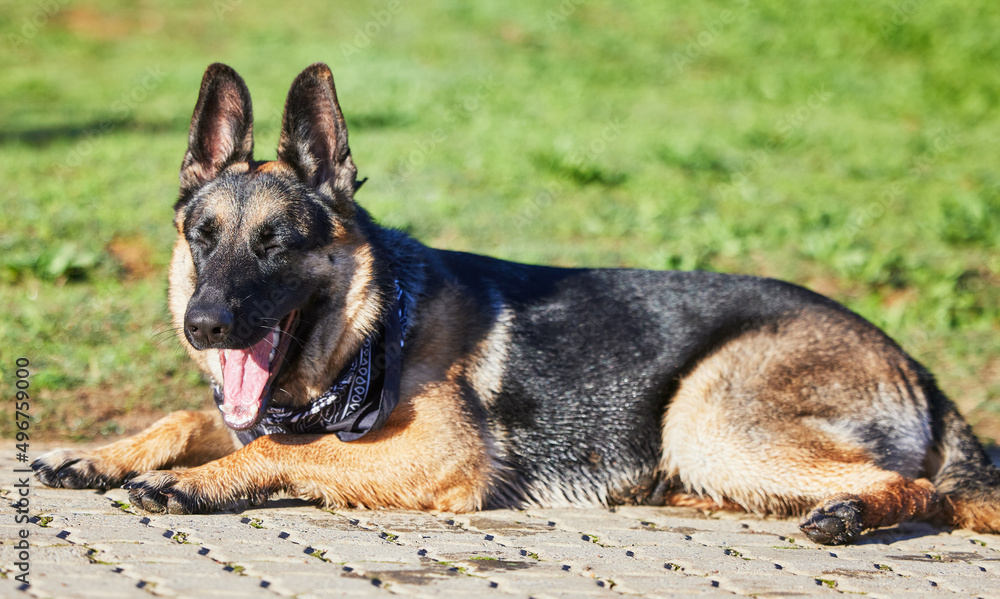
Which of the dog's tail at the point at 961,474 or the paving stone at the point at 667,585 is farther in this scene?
the dog's tail at the point at 961,474

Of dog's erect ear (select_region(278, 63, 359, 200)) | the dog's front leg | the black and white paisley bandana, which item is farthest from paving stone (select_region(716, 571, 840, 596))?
dog's erect ear (select_region(278, 63, 359, 200))

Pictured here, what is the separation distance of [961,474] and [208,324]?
365 centimetres

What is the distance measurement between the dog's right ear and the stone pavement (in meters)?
1.54

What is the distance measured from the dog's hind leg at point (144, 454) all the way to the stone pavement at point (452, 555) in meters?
0.11

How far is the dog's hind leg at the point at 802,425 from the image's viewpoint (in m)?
4.30

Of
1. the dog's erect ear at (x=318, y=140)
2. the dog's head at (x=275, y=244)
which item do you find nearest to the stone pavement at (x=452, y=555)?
the dog's head at (x=275, y=244)

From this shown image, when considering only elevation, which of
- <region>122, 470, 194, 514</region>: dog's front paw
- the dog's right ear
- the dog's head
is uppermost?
the dog's right ear

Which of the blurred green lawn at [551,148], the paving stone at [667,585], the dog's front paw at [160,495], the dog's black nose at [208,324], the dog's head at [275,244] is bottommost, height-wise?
the paving stone at [667,585]

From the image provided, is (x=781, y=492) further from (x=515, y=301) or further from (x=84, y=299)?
(x=84, y=299)

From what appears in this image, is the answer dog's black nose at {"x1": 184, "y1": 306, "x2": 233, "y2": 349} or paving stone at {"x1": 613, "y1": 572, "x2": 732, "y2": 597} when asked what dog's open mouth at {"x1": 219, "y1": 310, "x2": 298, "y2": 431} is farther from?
paving stone at {"x1": 613, "y1": 572, "x2": 732, "y2": 597}

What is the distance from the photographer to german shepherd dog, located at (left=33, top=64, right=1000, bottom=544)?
399cm

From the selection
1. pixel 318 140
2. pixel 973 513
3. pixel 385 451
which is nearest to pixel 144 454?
pixel 385 451

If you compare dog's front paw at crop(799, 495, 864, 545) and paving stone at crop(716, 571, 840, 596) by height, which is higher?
dog's front paw at crop(799, 495, 864, 545)

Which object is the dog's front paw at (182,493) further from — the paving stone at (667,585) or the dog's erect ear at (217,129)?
the paving stone at (667,585)
